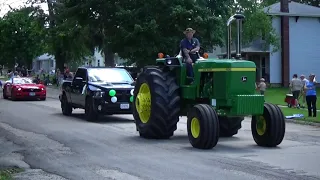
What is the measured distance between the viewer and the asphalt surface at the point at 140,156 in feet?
33.2

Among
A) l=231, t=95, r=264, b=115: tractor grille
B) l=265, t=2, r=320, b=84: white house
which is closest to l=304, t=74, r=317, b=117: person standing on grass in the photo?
l=231, t=95, r=264, b=115: tractor grille

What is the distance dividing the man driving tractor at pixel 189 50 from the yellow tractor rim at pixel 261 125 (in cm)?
203

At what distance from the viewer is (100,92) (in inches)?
770

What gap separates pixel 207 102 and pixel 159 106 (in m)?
1.16

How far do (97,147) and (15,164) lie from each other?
99.8 inches

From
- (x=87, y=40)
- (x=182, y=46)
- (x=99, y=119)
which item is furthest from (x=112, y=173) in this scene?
(x=87, y=40)

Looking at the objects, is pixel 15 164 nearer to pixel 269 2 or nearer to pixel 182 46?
pixel 182 46

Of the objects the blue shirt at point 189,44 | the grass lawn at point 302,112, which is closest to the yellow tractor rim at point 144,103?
the blue shirt at point 189,44

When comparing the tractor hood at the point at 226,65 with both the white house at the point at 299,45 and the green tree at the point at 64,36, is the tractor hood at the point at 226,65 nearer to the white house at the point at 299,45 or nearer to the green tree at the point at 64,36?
the green tree at the point at 64,36

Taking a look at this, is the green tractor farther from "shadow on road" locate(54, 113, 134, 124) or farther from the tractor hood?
"shadow on road" locate(54, 113, 134, 124)

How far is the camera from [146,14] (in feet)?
123

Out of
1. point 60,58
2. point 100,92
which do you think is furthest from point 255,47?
point 100,92

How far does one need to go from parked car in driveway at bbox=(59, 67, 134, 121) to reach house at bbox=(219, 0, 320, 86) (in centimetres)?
3191

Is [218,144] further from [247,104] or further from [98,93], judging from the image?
[98,93]
